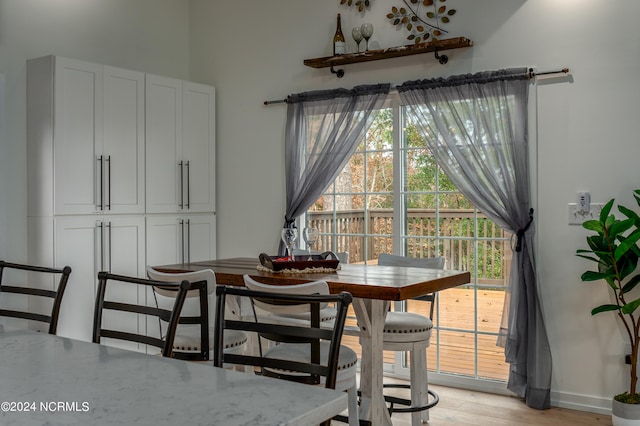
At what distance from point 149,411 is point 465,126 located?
337 centimetres

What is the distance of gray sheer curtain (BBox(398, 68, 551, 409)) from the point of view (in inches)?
152

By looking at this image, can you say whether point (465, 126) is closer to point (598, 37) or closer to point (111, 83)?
point (598, 37)

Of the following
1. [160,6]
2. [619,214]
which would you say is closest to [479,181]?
[619,214]

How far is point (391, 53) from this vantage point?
4340 mm

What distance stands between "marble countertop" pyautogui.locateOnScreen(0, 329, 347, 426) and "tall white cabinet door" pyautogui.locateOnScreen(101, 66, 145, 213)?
3.04m

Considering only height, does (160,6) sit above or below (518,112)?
above

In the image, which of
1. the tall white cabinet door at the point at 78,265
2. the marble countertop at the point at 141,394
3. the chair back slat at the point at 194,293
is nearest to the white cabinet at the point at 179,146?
the tall white cabinet door at the point at 78,265

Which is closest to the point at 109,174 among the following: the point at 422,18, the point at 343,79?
the point at 343,79

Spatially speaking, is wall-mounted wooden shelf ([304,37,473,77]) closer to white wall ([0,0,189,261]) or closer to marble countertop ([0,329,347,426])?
white wall ([0,0,189,261])

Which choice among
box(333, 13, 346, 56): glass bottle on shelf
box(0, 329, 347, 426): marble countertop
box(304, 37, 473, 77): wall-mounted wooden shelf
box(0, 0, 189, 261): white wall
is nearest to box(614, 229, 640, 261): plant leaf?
box(304, 37, 473, 77): wall-mounted wooden shelf

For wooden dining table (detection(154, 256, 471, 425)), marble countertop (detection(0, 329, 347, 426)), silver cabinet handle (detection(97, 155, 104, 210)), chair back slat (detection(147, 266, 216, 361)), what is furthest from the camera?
silver cabinet handle (detection(97, 155, 104, 210))

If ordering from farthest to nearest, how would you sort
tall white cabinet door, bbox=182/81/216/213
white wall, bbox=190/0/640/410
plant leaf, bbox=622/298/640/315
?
tall white cabinet door, bbox=182/81/216/213, white wall, bbox=190/0/640/410, plant leaf, bbox=622/298/640/315

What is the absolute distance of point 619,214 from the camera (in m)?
3.72
